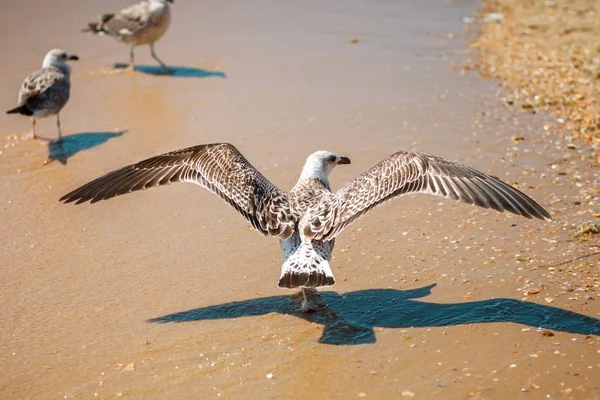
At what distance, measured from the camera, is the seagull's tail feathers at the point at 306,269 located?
4.63 metres

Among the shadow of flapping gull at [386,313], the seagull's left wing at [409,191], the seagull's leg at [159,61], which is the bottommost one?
the shadow of flapping gull at [386,313]

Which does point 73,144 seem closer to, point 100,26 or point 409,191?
point 100,26

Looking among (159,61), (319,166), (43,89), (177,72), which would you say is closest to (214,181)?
(319,166)

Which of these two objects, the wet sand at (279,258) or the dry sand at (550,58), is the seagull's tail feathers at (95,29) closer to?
the wet sand at (279,258)

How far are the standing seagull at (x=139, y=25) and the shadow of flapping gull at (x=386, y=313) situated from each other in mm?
5754

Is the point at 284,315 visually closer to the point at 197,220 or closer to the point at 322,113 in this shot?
the point at 197,220

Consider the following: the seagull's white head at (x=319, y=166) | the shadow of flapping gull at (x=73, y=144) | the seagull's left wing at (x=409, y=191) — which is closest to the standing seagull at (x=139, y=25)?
the shadow of flapping gull at (x=73, y=144)

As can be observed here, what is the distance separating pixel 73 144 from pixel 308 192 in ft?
11.5

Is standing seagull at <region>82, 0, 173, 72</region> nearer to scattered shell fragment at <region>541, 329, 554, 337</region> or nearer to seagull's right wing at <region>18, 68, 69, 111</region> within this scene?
seagull's right wing at <region>18, 68, 69, 111</region>

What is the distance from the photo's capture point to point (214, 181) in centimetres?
561

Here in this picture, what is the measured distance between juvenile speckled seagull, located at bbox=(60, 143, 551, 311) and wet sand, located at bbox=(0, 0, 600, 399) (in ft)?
1.50

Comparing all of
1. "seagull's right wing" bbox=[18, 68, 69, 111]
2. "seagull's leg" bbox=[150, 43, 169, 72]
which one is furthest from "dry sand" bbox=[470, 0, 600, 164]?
"seagull's right wing" bbox=[18, 68, 69, 111]

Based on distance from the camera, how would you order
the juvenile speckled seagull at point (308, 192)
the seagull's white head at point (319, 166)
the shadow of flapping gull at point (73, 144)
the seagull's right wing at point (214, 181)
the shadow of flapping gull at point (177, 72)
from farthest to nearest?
the shadow of flapping gull at point (177, 72)
the shadow of flapping gull at point (73, 144)
the seagull's white head at point (319, 166)
the seagull's right wing at point (214, 181)
the juvenile speckled seagull at point (308, 192)

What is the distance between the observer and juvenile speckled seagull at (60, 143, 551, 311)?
503 cm
